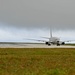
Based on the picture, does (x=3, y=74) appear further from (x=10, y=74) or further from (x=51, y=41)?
(x=51, y=41)

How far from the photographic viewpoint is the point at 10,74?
1784 centimetres

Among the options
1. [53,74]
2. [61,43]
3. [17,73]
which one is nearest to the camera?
[53,74]

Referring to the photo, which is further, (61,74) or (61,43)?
(61,43)

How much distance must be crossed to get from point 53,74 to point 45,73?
0.95 metres

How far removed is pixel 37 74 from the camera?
17.8 m

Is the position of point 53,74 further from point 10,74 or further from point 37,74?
point 10,74

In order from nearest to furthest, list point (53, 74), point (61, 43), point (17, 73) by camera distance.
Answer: point (53, 74)
point (17, 73)
point (61, 43)

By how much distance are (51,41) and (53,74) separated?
8828 centimetres

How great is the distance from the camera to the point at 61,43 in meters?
102

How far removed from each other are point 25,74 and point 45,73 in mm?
1424

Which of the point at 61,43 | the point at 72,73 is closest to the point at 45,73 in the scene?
the point at 72,73

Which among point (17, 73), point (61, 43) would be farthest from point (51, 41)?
point (17, 73)

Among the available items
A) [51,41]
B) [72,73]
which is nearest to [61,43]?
[51,41]

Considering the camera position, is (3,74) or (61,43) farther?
(61,43)
